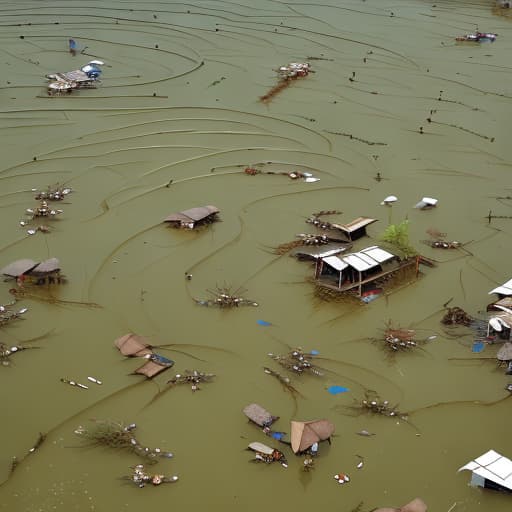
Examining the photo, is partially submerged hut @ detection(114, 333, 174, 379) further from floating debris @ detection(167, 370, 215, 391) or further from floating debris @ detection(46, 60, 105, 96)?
floating debris @ detection(46, 60, 105, 96)

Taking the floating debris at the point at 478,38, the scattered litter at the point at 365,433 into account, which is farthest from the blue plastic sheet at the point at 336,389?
the floating debris at the point at 478,38

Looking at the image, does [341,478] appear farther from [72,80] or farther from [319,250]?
[72,80]

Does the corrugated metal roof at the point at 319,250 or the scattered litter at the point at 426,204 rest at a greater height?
the scattered litter at the point at 426,204

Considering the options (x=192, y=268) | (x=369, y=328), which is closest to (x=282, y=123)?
(x=192, y=268)

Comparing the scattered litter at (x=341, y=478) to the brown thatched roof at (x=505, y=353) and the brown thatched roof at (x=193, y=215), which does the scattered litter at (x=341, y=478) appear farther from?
the brown thatched roof at (x=193, y=215)

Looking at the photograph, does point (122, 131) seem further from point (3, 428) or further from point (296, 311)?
point (3, 428)

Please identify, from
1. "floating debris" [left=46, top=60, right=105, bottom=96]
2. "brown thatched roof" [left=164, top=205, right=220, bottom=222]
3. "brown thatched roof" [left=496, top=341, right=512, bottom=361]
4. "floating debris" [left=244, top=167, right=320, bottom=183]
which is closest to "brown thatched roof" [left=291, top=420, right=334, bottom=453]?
"brown thatched roof" [left=496, top=341, right=512, bottom=361]

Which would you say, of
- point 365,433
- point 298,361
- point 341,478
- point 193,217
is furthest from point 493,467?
Result: point 193,217
